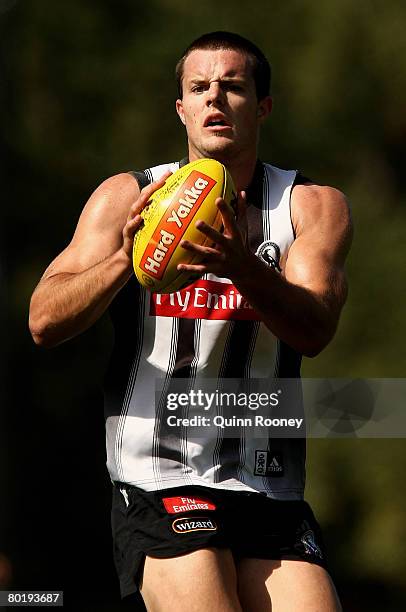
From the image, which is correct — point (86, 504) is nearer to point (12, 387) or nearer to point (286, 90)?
point (12, 387)

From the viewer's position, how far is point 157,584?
3838 millimetres

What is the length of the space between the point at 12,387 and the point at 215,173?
5.44 meters

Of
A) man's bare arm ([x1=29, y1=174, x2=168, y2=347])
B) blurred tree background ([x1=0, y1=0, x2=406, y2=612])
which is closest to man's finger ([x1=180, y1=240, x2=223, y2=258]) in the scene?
man's bare arm ([x1=29, y1=174, x2=168, y2=347])

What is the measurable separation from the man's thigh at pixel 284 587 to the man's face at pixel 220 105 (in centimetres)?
150

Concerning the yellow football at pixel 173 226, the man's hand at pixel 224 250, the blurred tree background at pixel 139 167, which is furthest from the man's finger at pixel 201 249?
the blurred tree background at pixel 139 167

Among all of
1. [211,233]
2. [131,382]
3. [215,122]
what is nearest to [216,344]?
[131,382]

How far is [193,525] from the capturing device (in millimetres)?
3889

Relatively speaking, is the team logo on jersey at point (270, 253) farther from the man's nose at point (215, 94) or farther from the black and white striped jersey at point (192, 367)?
the man's nose at point (215, 94)

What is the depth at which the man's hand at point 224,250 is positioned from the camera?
11.3 ft

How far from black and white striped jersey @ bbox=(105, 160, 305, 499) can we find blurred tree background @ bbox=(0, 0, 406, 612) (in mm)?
4527

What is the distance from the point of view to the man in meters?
3.82

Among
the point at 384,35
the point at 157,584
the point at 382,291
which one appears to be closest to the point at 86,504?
the point at 382,291

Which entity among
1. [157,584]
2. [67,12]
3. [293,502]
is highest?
[67,12]

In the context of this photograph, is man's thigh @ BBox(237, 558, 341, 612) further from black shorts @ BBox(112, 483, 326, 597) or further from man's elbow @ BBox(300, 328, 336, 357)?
man's elbow @ BBox(300, 328, 336, 357)
